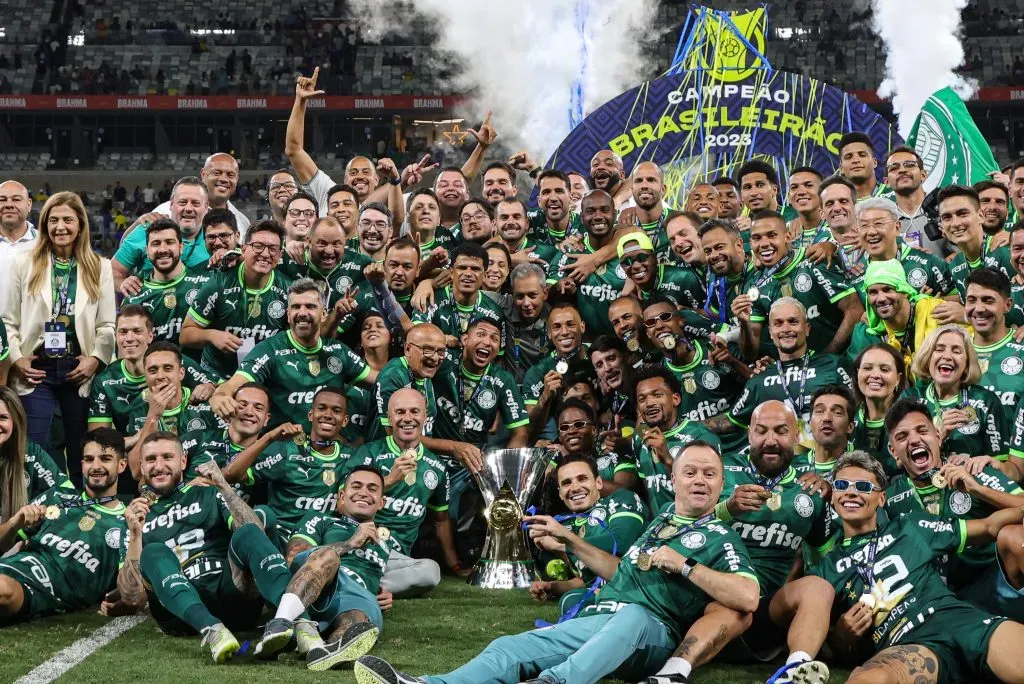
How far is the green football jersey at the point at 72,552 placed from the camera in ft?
18.3

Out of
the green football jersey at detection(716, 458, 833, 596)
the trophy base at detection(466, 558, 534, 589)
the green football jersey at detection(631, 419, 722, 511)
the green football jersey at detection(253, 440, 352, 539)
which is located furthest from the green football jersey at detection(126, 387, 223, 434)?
the green football jersey at detection(716, 458, 833, 596)

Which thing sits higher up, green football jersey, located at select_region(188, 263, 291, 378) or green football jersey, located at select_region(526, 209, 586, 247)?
green football jersey, located at select_region(526, 209, 586, 247)

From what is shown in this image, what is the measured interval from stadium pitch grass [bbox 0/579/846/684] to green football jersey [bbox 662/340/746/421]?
1.30 metres

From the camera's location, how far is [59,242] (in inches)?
268

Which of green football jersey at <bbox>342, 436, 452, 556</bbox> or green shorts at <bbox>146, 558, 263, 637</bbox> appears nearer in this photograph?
green shorts at <bbox>146, 558, 263, 637</bbox>

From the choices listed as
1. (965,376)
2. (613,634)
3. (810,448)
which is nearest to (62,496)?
→ (613,634)

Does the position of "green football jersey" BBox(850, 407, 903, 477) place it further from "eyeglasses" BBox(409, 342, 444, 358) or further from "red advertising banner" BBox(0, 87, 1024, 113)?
"red advertising banner" BBox(0, 87, 1024, 113)

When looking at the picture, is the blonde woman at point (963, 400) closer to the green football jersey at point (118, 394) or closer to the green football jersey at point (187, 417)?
the green football jersey at point (187, 417)

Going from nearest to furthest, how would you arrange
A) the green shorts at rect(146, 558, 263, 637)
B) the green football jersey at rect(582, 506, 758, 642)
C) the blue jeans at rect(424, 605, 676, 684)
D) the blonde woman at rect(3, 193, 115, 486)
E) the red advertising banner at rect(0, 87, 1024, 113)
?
the blue jeans at rect(424, 605, 676, 684)
the green football jersey at rect(582, 506, 758, 642)
the green shorts at rect(146, 558, 263, 637)
the blonde woman at rect(3, 193, 115, 486)
the red advertising banner at rect(0, 87, 1024, 113)

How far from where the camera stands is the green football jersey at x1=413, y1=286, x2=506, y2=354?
715 cm

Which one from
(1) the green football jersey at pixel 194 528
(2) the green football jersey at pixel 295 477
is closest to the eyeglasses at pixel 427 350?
(2) the green football jersey at pixel 295 477

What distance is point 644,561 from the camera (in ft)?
15.5

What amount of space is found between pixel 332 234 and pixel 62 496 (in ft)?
6.67

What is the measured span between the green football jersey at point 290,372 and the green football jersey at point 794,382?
2.04 metres
